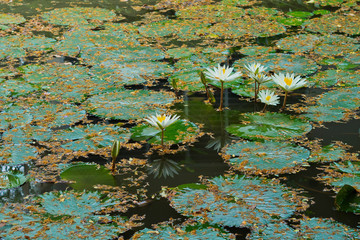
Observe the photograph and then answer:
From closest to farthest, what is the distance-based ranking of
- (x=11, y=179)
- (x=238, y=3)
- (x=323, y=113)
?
(x=11, y=179) < (x=323, y=113) < (x=238, y=3)

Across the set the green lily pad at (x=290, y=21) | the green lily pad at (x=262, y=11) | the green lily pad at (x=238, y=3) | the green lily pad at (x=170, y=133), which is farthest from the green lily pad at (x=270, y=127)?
the green lily pad at (x=238, y=3)

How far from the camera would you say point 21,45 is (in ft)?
13.0

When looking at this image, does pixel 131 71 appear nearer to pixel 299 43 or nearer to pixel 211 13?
pixel 299 43

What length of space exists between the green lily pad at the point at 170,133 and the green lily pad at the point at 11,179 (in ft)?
2.08

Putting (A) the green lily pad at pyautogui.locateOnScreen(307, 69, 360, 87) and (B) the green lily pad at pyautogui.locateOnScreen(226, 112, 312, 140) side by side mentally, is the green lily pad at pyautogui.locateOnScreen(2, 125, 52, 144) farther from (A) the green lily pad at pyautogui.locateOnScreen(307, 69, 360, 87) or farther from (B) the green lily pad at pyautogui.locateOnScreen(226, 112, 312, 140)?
(A) the green lily pad at pyautogui.locateOnScreen(307, 69, 360, 87)

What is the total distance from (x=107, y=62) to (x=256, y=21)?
1739 millimetres

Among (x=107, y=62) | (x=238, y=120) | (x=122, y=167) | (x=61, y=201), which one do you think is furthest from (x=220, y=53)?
(x=61, y=201)

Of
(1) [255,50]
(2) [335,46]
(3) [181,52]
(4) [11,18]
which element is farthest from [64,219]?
(4) [11,18]

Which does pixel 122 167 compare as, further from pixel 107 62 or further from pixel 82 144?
pixel 107 62

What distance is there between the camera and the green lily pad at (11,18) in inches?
182

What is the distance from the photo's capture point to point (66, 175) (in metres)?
2.18

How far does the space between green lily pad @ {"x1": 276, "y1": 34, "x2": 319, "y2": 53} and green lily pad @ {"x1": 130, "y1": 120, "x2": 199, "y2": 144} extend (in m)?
1.57

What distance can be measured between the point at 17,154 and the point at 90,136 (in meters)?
0.39

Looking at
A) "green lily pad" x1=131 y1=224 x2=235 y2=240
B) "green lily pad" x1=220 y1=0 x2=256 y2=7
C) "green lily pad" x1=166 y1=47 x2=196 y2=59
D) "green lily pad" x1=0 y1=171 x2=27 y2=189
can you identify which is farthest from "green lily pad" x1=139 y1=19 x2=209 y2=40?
"green lily pad" x1=131 y1=224 x2=235 y2=240
